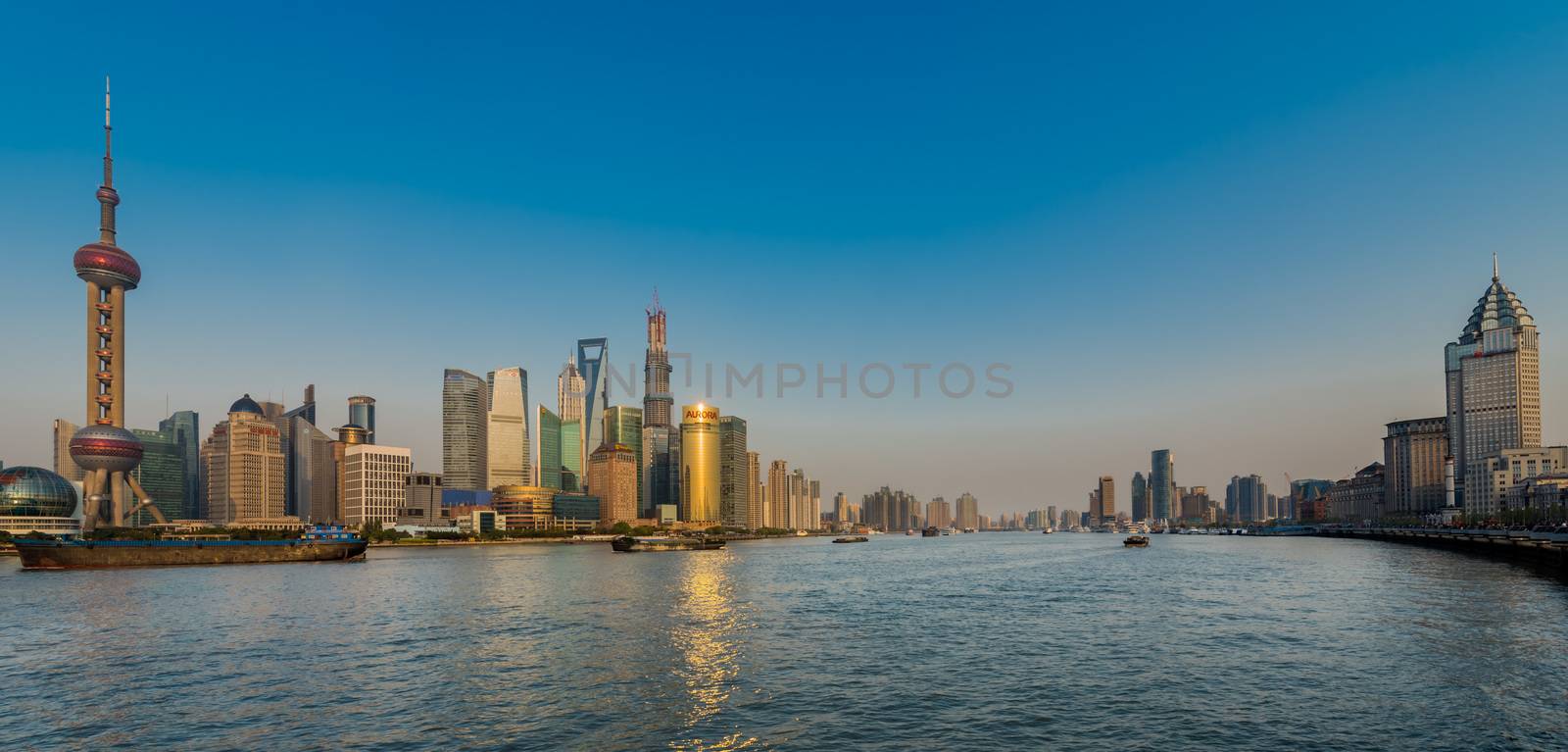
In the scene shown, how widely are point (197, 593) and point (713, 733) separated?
94997 mm

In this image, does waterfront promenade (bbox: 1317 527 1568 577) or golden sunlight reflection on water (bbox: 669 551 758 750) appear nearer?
golden sunlight reflection on water (bbox: 669 551 758 750)

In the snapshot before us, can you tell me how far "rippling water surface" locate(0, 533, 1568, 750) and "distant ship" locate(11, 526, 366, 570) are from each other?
78.1 metres

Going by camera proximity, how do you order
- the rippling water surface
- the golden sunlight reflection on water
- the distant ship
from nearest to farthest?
the golden sunlight reflection on water → the rippling water surface → the distant ship

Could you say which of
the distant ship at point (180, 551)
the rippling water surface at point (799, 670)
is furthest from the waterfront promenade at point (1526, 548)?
the distant ship at point (180, 551)

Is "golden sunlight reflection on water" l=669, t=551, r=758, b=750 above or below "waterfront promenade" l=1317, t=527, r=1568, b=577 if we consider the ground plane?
above

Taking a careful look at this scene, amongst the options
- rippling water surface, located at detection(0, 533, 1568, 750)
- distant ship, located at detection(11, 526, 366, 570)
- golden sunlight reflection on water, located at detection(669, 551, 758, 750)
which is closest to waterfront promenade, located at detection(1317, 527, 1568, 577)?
rippling water surface, located at detection(0, 533, 1568, 750)

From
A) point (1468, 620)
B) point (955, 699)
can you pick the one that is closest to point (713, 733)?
point (955, 699)

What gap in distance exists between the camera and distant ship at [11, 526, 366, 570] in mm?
153000

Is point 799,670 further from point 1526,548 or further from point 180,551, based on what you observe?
point 180,551

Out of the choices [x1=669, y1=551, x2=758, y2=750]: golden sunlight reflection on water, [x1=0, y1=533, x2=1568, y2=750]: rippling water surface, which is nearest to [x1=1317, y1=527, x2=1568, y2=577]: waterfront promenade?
[x1=0, y1=533, x2=1568, y2=750]: rippling water surface

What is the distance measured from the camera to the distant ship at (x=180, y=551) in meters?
153

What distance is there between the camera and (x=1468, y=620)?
218ft

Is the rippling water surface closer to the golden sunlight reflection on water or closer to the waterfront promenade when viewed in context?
the golden sunlight reflection on water

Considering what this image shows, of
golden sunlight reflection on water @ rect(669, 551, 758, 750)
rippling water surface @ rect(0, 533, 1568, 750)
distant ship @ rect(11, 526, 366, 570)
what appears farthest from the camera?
distant ship @ rect(11, 526, 366, 570)
